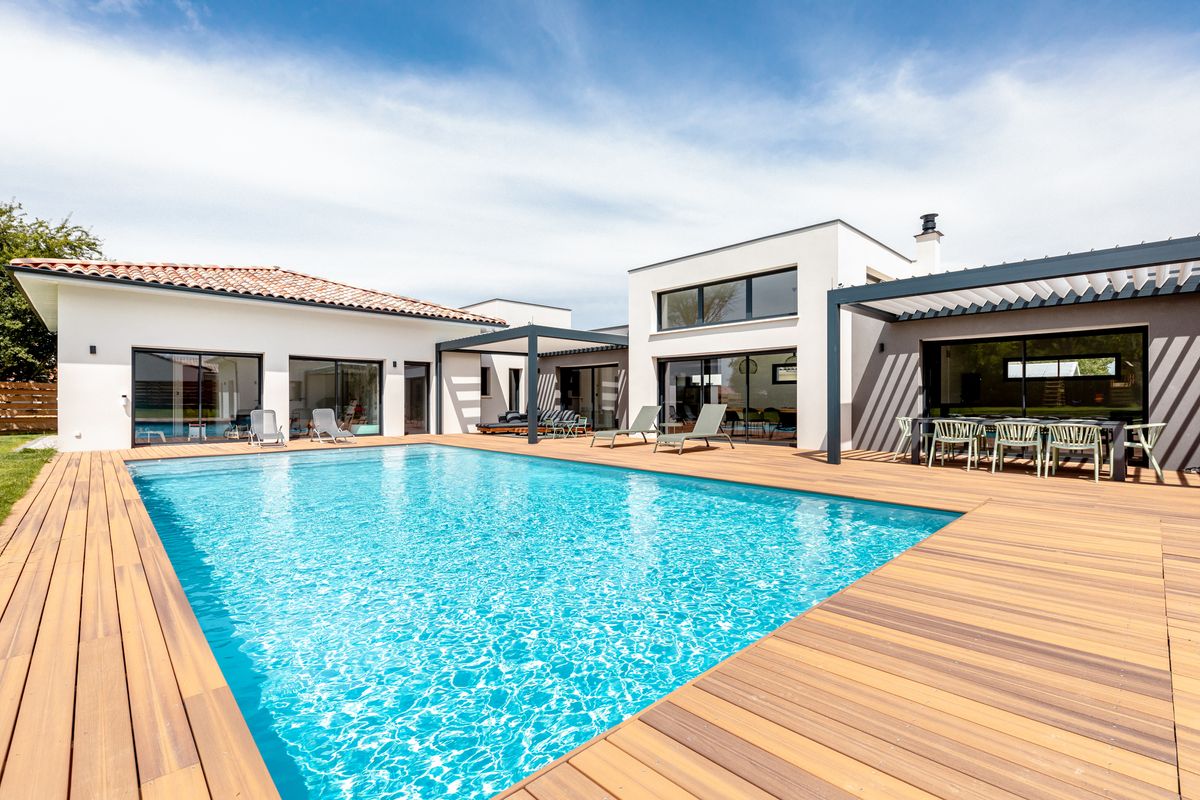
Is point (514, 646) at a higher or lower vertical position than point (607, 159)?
lower

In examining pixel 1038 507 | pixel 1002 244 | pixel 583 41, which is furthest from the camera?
pixel 1002 244

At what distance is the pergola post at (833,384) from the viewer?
9.12m

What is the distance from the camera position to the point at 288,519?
637 centimetres

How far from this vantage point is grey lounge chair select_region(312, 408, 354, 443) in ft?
43.7

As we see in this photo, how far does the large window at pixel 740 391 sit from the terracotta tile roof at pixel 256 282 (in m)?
6.50

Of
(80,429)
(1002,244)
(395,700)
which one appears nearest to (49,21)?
(80,429)

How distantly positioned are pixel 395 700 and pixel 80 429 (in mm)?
12534

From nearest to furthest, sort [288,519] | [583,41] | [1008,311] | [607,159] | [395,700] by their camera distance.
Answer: [395,700], [288,519], [1008,311], [583,41], [607,159]

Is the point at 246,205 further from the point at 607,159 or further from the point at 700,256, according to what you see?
the point at 700,256

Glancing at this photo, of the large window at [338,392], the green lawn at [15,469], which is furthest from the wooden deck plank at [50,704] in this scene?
the large window at [338,392]

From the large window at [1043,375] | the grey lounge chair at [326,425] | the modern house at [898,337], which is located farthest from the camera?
the grey lounge chair at [326,425]

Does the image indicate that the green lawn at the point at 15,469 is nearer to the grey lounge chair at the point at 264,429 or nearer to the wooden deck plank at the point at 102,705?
the grey lounge chair at the point at 264,429

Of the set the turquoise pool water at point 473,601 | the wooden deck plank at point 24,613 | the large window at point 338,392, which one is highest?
the large window at point 338,392

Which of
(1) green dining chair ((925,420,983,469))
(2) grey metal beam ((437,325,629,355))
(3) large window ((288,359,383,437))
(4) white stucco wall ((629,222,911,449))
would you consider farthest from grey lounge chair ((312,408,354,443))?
(1) green dining chair ((925,420,983,469))
